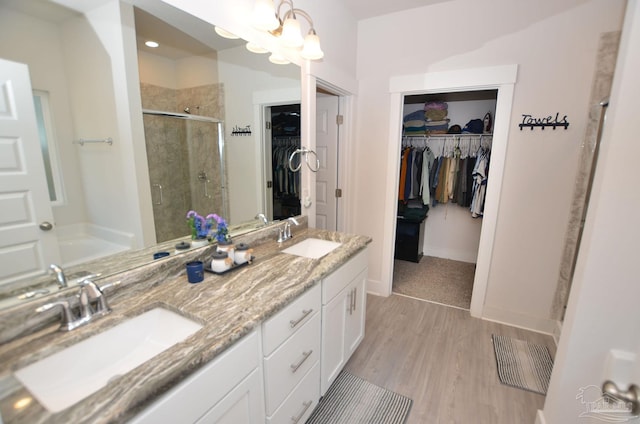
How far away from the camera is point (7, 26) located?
0.82 metres

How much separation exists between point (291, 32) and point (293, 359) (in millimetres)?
1709

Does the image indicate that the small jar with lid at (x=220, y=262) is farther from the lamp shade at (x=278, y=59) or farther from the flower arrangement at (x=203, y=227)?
the lamp shade at (x=278, y=59)

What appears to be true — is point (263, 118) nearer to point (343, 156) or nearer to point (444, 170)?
point (343, 156)

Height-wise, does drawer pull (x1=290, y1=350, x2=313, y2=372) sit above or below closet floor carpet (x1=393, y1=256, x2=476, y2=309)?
above

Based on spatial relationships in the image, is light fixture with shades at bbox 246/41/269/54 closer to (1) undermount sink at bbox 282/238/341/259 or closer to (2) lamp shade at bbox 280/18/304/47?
(2) lamp shade at bbox 280/18/304/47

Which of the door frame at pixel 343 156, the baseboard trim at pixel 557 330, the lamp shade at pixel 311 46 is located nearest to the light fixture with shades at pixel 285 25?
the lamp shade at pixel 311 46

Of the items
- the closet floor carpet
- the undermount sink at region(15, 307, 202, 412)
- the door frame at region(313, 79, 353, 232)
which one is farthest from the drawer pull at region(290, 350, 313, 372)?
the closet floor carpet

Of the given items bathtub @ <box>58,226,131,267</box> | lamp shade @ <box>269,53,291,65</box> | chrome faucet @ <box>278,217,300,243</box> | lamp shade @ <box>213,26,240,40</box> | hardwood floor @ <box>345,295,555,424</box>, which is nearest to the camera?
bathtub @ <box>58,226,131,267</box>

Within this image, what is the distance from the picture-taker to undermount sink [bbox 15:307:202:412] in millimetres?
780

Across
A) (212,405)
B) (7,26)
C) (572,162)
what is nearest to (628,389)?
(212,405)

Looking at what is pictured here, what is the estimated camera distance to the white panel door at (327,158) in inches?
112

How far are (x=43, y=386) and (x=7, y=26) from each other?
102 centimetres

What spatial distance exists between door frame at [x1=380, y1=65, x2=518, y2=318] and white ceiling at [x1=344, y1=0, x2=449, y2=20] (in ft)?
1.80

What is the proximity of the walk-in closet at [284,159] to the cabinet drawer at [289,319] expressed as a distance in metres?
0.87
